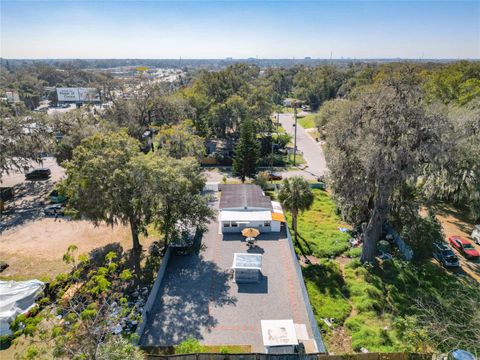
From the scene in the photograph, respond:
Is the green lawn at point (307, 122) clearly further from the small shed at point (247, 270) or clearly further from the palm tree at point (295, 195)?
the small shed at point (247, 270)

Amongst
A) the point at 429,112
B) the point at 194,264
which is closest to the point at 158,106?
the point at 194,264

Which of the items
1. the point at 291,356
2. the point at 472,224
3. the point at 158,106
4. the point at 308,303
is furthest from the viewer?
the point at 158,106

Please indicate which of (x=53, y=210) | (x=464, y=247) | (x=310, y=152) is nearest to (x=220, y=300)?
(x=464, y=247)

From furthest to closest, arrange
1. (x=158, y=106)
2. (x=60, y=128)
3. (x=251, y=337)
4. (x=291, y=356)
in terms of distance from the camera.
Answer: (x=158, y=106) < (x=60, y=128) < (x=251, y=337) < (x=291, y=356)

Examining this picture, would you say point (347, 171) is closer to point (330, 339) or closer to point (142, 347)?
point (330, 339)

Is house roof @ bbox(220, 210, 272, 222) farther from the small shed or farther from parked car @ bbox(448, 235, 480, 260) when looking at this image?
parked car @ bbox(448, 235, 480, 260)

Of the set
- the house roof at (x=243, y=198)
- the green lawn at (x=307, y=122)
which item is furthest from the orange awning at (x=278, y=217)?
the green lawn at (x=307, y=122)

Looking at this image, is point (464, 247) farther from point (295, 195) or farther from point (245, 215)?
point (245, 215)

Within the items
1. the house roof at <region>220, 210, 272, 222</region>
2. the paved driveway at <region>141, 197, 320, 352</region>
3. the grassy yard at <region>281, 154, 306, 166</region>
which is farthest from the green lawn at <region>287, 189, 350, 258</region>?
the grassy yard at <region>281, 154, 306, 166</region>
